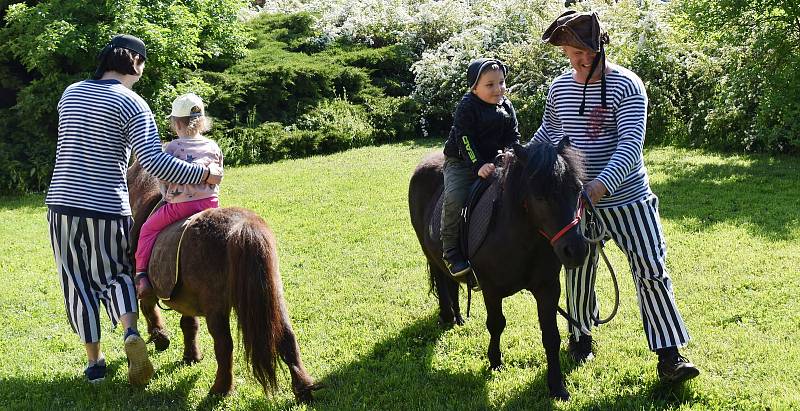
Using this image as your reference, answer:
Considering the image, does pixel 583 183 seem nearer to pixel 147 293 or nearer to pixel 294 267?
pixel 147 293

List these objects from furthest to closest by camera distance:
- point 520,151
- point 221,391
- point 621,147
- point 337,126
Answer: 1. point 337,126
2. point 221,391
3. point 621,147
4. point 520,151

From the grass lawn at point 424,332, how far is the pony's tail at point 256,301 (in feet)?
0.98

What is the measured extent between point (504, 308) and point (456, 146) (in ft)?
6.29

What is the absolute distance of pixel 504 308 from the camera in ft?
19.6

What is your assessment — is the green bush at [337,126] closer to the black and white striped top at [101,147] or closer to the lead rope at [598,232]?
the black and white striped top at [101,147]

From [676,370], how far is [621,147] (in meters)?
1.38

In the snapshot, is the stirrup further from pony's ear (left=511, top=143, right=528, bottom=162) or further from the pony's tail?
the pony's tail

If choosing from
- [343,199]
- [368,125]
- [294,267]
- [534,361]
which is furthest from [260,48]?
[534,361]

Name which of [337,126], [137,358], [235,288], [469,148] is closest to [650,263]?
[469,148]

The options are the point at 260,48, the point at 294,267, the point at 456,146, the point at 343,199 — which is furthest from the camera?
the point at 260,48

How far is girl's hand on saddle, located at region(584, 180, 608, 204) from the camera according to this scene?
368cm

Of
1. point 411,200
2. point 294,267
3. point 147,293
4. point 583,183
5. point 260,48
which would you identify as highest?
point 260,48

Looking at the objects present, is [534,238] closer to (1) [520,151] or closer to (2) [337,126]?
(1) [520,151]

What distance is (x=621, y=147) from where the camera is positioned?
3.86 meters
